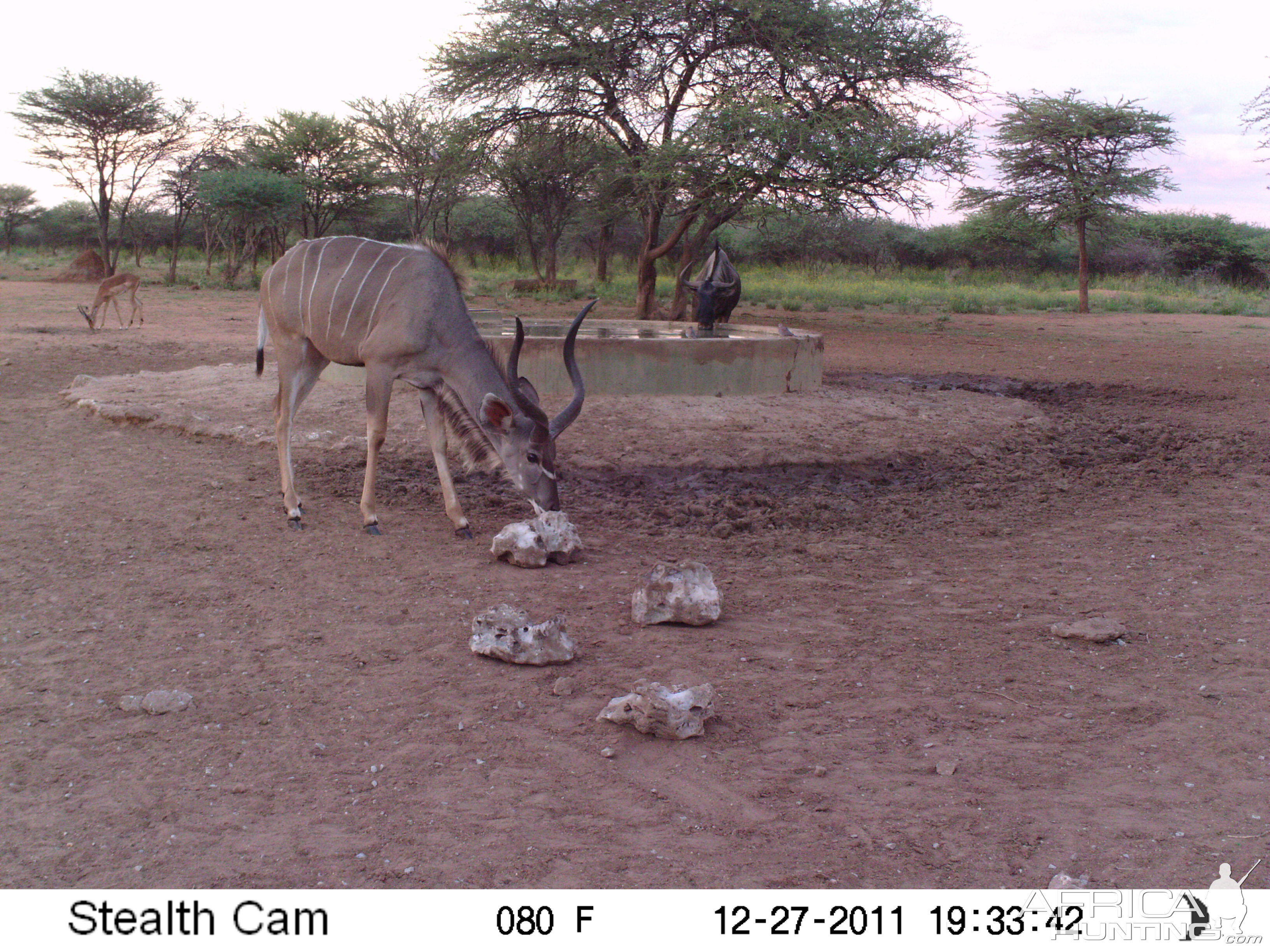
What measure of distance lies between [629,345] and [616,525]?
301 centimetres

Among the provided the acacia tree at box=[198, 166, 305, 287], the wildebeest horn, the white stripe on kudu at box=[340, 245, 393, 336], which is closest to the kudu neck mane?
the wildebeest horn

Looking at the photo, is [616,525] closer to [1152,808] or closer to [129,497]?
[129,497]

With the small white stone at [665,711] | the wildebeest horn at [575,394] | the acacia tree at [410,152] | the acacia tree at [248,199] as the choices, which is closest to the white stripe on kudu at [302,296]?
the wildebeest horn at [575,394]

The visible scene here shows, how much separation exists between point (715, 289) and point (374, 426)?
703 cm

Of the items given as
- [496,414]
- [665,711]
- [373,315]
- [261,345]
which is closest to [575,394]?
[496,414]

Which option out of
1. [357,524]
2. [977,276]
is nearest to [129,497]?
[357,524]

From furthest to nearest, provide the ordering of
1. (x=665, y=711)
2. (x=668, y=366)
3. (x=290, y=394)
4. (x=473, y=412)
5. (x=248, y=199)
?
(x=248, y=199) < (x=668, y=366) < (x=290, y=394) < (x=473, y=412) < (x=665, y=711)

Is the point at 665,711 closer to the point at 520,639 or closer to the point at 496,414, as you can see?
the point at 520,639

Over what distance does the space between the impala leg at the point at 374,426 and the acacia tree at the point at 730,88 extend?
463 inches

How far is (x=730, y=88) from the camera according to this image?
17812 mm

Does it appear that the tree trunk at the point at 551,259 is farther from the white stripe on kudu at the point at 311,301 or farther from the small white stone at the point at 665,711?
the small white stone at the point at 665,711

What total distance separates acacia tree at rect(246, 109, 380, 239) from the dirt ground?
21926 millimetres

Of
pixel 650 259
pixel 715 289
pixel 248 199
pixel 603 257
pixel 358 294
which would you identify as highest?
pixel 248 199

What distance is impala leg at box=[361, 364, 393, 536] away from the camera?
5609 millimetres
